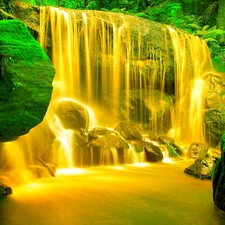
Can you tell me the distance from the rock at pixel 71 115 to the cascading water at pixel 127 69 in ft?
2.36

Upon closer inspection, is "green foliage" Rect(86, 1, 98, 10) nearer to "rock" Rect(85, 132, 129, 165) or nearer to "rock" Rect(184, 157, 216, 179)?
"rock" Rect(85, 132, 129, 165)

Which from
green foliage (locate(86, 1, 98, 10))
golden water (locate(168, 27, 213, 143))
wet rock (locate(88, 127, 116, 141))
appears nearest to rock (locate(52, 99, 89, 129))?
wet rock (locate(88, 127, 116, 141))

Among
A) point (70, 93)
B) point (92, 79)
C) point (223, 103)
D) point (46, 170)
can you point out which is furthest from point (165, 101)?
point (46, 170)

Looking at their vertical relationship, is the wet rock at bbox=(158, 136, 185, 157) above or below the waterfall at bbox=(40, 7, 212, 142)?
below

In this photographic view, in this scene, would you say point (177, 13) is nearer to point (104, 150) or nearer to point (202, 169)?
point (104, 150)

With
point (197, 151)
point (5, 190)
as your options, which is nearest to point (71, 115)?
point (197, 151)

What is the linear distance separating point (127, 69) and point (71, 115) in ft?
13.4

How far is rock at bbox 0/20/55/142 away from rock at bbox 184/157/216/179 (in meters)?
3.98

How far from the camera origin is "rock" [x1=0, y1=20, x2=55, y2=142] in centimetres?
427

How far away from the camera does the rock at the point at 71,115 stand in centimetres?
920

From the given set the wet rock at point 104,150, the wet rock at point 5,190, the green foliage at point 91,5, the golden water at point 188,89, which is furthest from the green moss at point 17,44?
the green foliage at point 91,5

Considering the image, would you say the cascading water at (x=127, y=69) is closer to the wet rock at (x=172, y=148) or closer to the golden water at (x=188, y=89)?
the golden water at (x=188, y=89)

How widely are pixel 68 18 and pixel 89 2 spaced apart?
789 centimetres

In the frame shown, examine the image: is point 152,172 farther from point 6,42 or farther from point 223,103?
point 223,103
